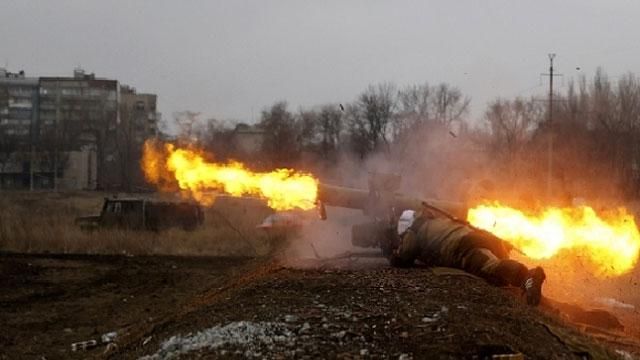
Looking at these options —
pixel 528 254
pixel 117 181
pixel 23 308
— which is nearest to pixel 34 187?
pixel 117 181

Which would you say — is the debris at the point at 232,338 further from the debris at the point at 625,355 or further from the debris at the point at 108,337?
the debris at the point at 625,355

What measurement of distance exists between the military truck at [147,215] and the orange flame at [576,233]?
20462 millimetres

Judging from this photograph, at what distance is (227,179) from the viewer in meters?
19.0

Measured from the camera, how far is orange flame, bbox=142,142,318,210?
18.7 m

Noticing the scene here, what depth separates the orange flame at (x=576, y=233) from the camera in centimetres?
1548

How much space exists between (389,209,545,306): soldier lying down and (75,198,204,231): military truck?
64.5 feet

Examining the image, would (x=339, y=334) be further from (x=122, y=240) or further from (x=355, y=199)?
(x=122, y=240)

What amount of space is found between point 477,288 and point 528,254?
452cm

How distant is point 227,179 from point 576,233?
838 centimetres

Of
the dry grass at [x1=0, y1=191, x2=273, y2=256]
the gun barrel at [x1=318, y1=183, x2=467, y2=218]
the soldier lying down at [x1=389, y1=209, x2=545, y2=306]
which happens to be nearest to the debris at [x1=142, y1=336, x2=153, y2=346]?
the soldier lying down at [x1=389, y1=209, x2=545, y2=306]

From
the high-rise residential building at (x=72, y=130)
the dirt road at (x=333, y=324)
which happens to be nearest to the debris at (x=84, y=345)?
the dirt road at (x=333, y=324)

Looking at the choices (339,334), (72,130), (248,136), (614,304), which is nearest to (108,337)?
(339,334)

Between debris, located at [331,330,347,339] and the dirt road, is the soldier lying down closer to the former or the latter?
the dirt road

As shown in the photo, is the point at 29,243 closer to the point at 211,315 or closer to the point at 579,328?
the point at 211,315
